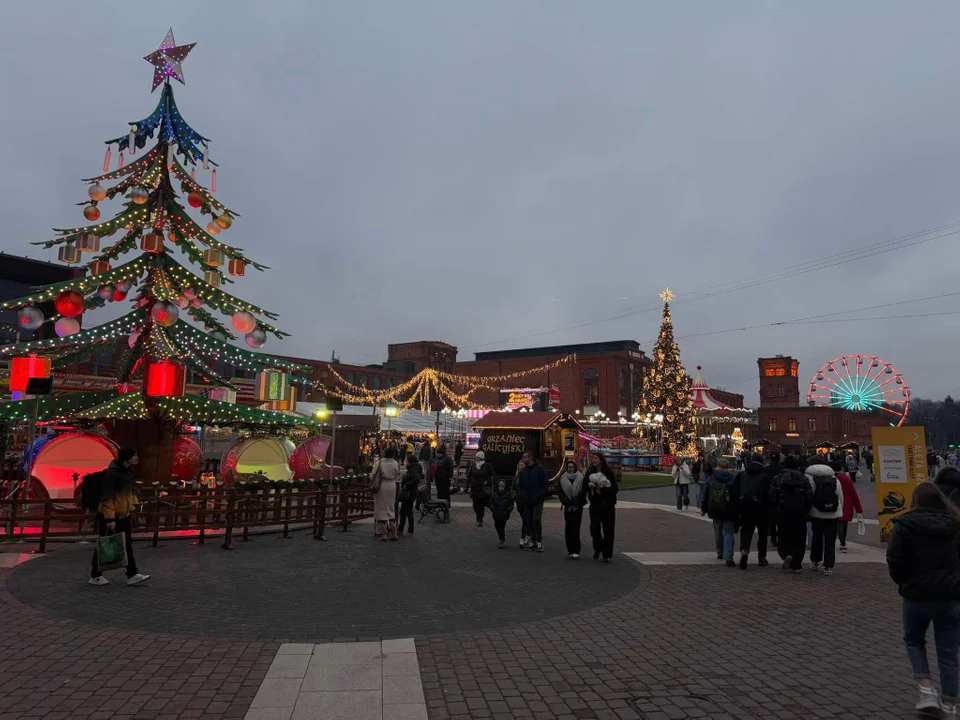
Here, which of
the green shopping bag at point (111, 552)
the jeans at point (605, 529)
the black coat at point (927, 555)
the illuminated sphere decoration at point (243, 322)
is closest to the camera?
the black coat at point (927, 555)

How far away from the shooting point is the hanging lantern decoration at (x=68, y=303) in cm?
1257

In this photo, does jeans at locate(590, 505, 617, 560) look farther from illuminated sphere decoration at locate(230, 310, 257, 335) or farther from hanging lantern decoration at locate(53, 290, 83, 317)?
hanging lantern decoration at locate(53, 290, 83, 317)

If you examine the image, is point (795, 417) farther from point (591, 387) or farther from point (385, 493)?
point (385, 493)

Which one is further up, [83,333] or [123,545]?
[83,333]

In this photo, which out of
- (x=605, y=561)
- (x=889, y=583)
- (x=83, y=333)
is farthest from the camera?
(x=83, y=333)

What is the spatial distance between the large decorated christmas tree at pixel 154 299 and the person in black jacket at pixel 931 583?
12864 mm

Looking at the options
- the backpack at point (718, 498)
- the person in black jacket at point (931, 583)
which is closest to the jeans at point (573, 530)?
the backpack at point (718, 498)

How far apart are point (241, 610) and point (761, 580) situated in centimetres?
750

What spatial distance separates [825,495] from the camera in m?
8.98

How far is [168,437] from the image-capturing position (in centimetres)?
1387

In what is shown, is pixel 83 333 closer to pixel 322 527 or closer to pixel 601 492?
pixel 322 527

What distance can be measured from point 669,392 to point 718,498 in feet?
103

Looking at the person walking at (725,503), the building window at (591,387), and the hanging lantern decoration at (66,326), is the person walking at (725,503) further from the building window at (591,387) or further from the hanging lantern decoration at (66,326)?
the building window at (591,387)

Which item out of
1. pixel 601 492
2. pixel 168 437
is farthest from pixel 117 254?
pixel 601 492
